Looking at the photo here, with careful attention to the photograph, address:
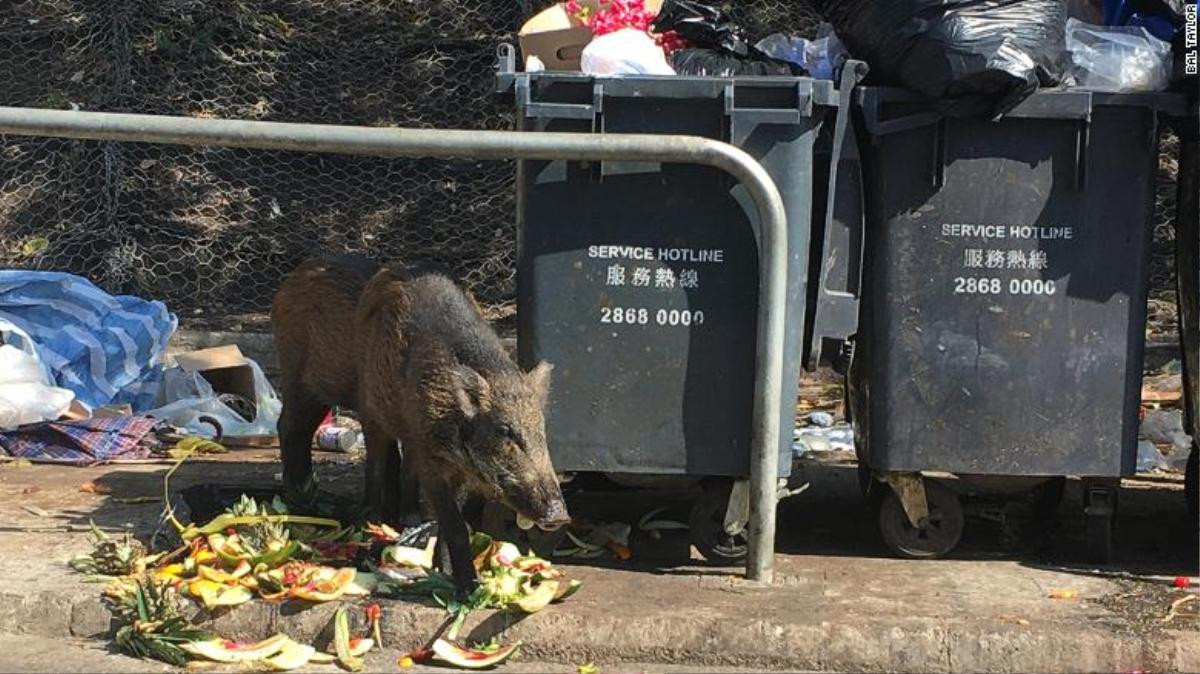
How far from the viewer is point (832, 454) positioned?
25.7ft

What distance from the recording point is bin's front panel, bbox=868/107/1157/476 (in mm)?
5633

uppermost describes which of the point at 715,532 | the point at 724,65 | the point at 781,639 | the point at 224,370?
the point at 724,65

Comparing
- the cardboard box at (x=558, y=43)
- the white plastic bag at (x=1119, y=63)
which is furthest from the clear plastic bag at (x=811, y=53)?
the white plastic bag at (x=1119, y=63)

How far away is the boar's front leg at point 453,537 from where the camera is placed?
5273mm

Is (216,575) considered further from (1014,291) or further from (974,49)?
(974,49)

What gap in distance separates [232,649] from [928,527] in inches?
99.1

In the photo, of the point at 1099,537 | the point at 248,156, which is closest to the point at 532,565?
the point at 1099,537

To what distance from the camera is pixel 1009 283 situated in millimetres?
5672

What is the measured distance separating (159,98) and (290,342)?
533 centimetres

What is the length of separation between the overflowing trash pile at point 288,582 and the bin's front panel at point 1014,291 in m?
1.49

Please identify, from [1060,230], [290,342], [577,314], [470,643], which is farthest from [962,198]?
[290,342]

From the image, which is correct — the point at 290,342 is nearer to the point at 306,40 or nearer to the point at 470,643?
the point at 470,643

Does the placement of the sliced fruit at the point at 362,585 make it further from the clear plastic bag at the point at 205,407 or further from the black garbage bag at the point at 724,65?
the clear plastic bag at the point at 205,407

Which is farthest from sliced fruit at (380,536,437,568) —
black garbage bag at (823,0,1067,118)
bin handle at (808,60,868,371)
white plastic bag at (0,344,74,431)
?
white plastic bag at (0,344,74,431)
